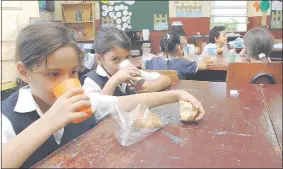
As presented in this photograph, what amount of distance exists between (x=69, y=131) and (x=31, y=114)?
124 millimetres

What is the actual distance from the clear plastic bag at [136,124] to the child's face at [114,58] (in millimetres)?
559

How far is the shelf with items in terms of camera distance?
5.84 m

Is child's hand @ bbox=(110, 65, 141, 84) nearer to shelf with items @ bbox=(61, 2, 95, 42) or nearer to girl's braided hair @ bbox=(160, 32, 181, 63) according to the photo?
girl's braided hair @ bbox=(160, 32, 181, 63)

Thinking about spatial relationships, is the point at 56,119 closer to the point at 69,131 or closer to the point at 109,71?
the point at 69,131

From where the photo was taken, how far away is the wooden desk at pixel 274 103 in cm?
76

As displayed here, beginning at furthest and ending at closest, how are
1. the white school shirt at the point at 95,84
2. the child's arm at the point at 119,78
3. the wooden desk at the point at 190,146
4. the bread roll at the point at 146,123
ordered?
1. the white school shirt at the point at 95,84
2. the child's arm at the point at 119,78
3. the bread roll at the point at 146,123
4. the wooden desk at the point at 190,146

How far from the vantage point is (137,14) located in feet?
19.2

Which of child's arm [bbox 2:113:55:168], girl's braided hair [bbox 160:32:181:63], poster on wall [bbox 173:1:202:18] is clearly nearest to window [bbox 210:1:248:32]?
poster on wall [bbox 173:1:202:18]

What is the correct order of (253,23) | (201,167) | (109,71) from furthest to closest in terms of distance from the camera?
(253,23)
(109,71)
(201,167)

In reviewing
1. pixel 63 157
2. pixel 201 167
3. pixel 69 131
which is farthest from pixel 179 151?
pixel 69 131

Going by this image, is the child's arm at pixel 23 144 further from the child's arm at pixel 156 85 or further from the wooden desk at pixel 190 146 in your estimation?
the child's arm at pixel 156 85

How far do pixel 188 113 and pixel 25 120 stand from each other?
0.45m

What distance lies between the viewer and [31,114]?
2.67 feet

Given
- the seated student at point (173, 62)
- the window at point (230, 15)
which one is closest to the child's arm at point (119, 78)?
the seated student at point (173, 62)
